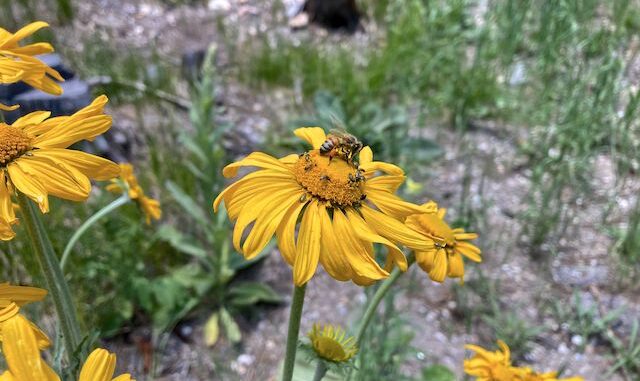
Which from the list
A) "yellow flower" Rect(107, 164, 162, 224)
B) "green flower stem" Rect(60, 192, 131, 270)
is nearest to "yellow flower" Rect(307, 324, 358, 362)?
"green flower stem" Rect(60, 192, 131, 270)

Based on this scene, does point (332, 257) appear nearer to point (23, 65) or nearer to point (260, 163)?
point (260, 163)

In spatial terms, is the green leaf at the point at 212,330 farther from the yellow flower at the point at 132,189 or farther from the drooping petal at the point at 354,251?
the drooping petal at the point at 354,251

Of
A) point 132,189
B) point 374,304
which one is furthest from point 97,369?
point 132,189

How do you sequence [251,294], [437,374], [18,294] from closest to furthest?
1. [18,294]
2. [437,374]
3. [251,294]

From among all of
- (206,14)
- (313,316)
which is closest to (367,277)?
(313,316)

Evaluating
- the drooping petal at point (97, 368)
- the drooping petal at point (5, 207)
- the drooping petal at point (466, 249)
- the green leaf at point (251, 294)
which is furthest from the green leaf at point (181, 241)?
the drooping petal at point (97, 368)
